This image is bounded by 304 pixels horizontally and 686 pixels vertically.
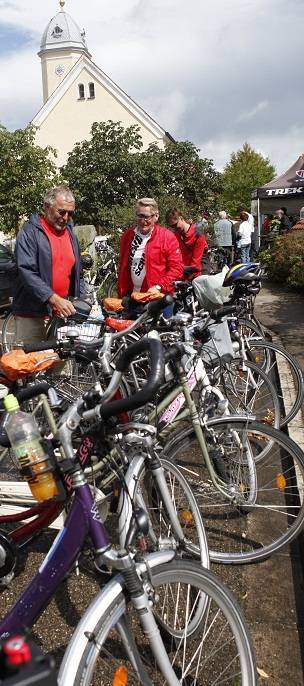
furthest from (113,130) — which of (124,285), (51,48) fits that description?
(51,48)

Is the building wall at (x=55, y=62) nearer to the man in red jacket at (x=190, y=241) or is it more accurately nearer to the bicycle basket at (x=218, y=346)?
the man in red jacket at (x=190, y=241)

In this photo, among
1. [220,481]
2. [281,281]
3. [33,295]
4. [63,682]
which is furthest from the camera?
[281,281]

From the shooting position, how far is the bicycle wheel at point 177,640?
5.25 ft

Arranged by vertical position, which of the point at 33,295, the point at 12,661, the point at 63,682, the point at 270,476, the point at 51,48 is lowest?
the point at 270,476

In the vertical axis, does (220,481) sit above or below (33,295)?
below

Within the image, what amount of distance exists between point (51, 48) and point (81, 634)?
58.2 metres

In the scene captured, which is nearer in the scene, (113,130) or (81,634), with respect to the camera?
(81,634)

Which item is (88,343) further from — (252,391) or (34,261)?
(252,391)

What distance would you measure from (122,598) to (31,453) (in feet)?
1.64

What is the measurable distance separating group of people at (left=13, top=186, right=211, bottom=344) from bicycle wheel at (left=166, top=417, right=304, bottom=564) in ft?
4.63

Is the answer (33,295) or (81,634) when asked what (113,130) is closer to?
(33,295)

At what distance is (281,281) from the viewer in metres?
12.4

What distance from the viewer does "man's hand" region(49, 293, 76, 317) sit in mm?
3779

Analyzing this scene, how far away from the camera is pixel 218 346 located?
3438 millimetres
